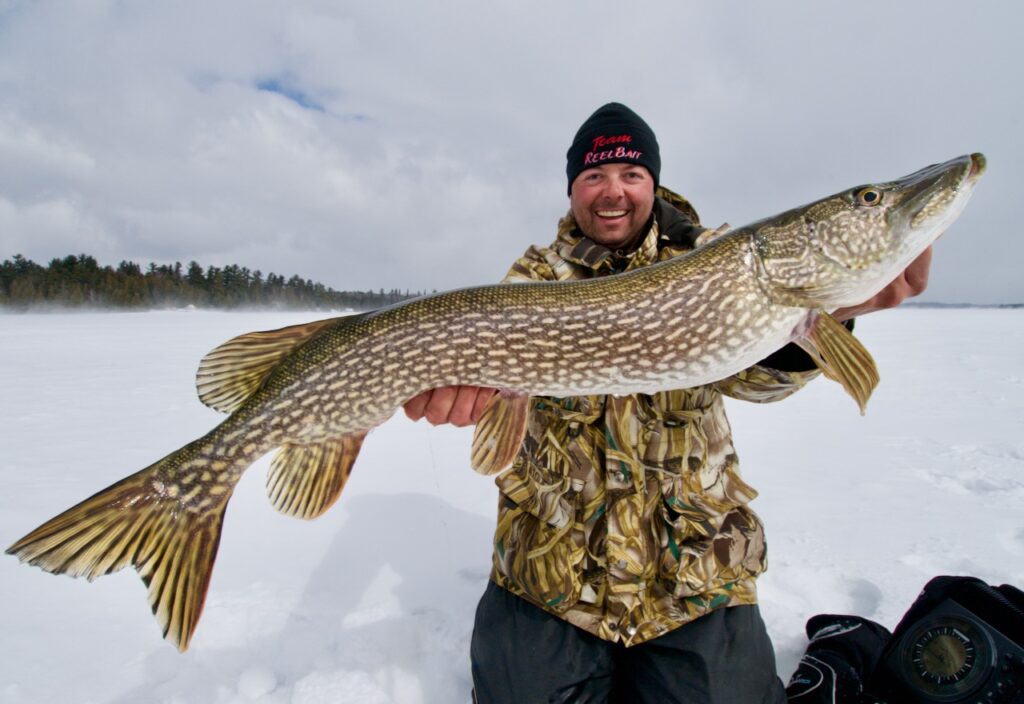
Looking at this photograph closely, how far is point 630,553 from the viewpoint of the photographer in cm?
168

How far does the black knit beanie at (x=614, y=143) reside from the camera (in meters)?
2.26

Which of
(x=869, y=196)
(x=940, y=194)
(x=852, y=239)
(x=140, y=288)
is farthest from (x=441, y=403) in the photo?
(x=140, y=288)

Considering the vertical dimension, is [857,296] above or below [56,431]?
above

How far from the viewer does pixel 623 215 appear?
2.18m

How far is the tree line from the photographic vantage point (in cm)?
3762

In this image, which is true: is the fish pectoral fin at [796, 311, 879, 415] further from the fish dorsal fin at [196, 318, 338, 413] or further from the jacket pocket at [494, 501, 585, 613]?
the fish dorsal fin at [196, 318, 338, 413]

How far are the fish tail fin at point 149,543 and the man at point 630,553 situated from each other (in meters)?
0.71

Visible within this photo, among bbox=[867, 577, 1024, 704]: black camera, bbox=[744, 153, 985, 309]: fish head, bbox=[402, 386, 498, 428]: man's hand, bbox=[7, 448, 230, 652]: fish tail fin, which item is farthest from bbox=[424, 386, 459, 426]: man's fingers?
bbox=[867, 577, 1024, 704]: black camera

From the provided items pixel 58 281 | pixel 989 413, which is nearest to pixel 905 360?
Result: pixel 989 413

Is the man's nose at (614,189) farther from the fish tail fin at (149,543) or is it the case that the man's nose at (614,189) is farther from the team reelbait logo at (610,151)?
the fish tail fin at (149,543)

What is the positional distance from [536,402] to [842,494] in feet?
6.77

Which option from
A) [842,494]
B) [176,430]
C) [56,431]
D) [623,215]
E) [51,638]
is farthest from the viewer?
[176,430]

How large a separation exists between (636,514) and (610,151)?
4.97 ft

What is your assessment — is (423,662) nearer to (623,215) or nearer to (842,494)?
(623,215)
